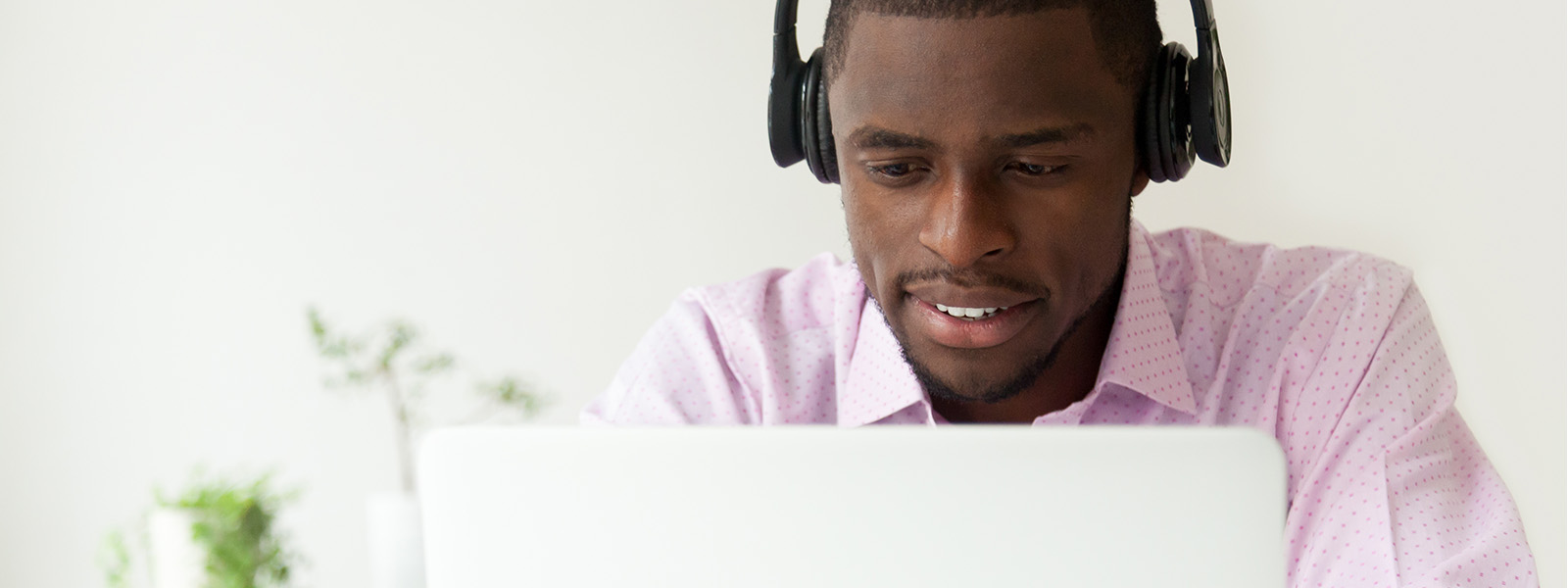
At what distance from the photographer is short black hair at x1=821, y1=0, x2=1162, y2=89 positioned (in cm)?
102

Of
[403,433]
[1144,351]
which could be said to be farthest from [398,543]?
[403,433]

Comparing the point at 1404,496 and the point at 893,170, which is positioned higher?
the point at 893,170

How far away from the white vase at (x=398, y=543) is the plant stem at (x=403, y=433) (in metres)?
0.79

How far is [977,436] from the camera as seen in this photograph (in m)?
0.49

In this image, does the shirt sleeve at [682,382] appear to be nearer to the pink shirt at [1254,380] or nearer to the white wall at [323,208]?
the pink shirt at [1254,380]

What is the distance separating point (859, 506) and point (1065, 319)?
2.20 feet

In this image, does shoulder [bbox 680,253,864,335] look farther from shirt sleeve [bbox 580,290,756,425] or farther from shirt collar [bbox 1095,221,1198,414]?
shirt collar [bbox 1095,221,1198,414]

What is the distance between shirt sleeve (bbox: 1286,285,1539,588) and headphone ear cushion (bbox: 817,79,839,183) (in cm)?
50

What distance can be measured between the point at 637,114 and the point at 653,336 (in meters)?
1.05

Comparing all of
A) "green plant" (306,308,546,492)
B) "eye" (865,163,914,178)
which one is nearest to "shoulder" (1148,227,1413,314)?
"eye" (865,163,914,178)

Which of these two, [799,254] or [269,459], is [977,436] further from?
[269,459]

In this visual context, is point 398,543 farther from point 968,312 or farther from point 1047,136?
point 1047,136

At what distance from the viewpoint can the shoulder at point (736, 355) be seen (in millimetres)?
1274

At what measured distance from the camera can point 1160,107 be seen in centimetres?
107
